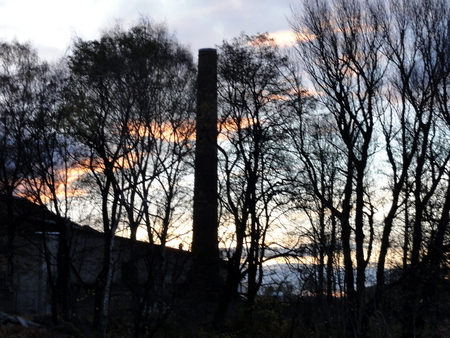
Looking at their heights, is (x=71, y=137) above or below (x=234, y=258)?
above

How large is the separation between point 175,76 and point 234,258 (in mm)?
7974

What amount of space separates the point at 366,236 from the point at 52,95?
44.8 feet

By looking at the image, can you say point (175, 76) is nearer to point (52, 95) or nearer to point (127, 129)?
point (127, 129)

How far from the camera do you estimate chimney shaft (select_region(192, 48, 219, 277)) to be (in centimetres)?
2431

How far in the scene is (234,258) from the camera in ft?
77.2

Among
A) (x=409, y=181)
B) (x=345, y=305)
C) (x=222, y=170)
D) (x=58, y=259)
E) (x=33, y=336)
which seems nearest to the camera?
(x=345, y=305)

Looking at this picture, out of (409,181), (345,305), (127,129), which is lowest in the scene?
(345,305)

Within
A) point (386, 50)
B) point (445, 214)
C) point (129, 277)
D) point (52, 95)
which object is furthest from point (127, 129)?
point (445, 214)

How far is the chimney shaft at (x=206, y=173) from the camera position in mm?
24312

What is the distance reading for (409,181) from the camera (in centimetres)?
2159

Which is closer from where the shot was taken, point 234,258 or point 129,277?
point 129,277

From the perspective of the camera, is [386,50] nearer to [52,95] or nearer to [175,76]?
[175,76]

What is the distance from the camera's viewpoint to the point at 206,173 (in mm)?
25062

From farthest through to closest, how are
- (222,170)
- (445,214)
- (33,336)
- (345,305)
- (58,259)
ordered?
(222,170), (58,259), (445,214), (33,336), (345,305)
